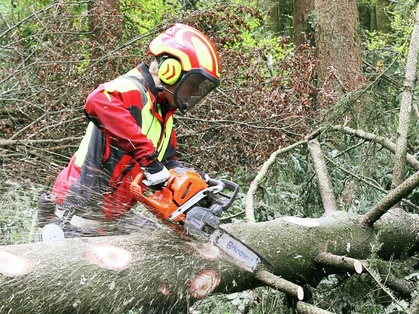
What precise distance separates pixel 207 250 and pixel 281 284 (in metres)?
0.42

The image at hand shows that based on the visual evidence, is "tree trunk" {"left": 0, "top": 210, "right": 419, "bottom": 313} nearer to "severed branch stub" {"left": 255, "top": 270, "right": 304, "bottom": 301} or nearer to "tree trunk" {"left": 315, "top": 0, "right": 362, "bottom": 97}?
"severed branch stub" {"left": 255, "top": 270, "right": 304, "bottom": 301}

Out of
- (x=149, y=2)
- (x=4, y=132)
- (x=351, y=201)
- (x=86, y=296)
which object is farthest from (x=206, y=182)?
(x=149, y=2)

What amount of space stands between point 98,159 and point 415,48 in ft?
7.53

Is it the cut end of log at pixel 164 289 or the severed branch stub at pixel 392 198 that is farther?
the severed branch stub at pixel 392 198

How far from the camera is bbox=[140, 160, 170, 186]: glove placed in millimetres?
2795

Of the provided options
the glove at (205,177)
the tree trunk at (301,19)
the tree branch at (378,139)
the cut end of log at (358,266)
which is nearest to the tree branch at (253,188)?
the tree branch at (378,139)

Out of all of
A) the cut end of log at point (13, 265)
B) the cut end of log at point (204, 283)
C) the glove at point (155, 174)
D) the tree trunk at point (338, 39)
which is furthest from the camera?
the tree trunk at point (338, 39)

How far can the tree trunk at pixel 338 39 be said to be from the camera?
6961 mm

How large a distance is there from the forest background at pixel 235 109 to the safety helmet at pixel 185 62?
1243 mm

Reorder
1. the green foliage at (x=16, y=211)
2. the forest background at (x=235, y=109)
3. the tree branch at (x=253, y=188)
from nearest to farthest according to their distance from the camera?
the tree branch at (x=253, y=188) < the green foliage at (x=16, y=211) < the forest background at (x=235, y=109)

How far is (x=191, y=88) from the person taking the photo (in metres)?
3.15

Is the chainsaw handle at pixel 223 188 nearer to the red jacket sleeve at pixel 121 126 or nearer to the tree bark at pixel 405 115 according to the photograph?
the red jacket sleeve at pixel 121 126

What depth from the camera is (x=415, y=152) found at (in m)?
4.25

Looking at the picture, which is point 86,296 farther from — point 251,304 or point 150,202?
point 251,304
